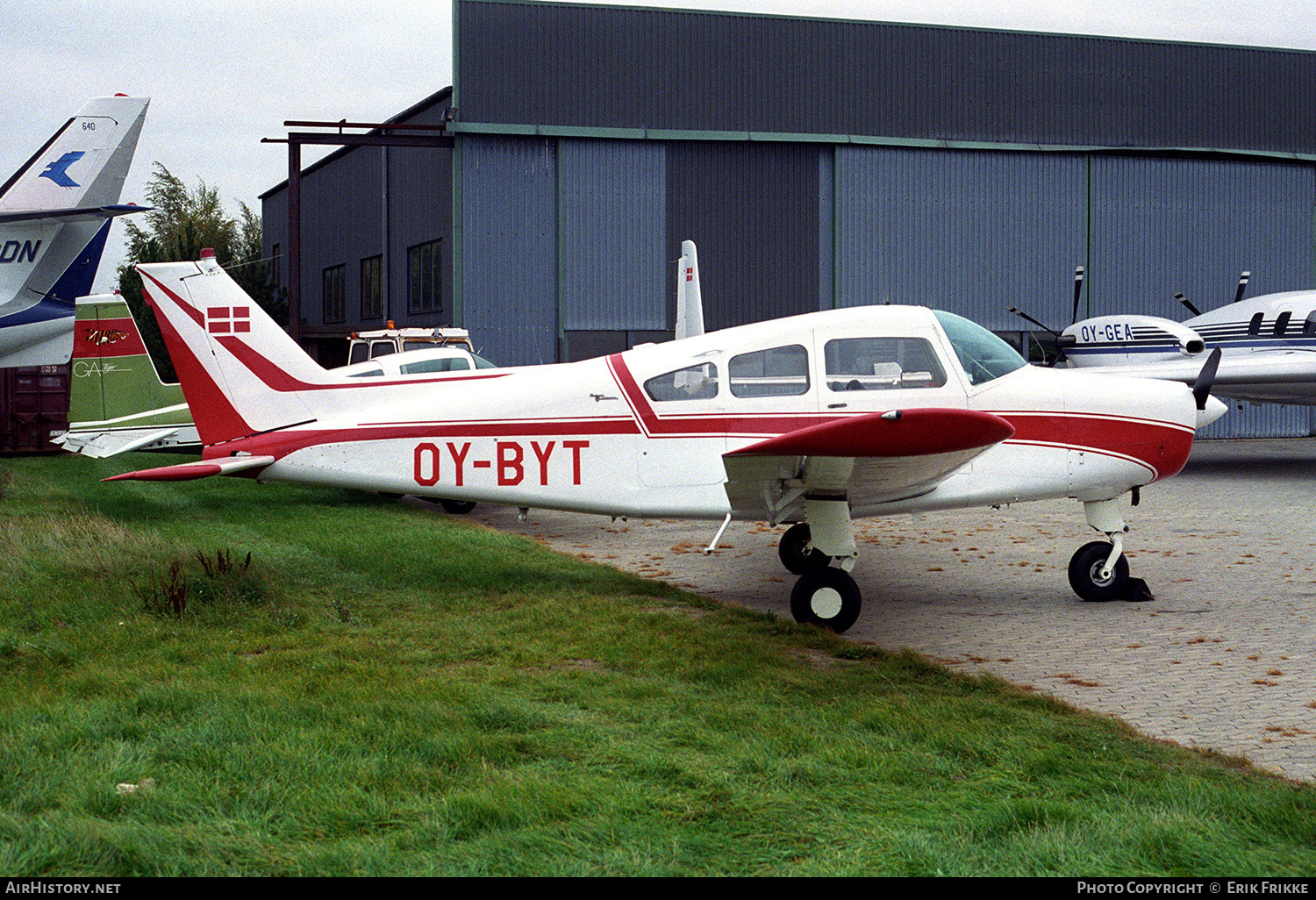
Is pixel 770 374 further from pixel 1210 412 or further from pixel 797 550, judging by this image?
pixel 1210 412

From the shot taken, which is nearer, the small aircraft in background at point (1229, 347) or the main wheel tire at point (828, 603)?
the main wheel tire at point (828, 603)

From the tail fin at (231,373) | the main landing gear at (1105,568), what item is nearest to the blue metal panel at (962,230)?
the main landing gear at (1105,568)

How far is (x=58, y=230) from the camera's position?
16.6 m

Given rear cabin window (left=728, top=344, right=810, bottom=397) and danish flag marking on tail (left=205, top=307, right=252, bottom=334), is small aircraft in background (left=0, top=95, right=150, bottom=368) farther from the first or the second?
rear cabin window (left=728, top=344, right=810, bottom=397)

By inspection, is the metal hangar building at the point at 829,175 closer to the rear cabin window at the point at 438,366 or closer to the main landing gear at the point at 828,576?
the rear cabin window at the point at 438,366

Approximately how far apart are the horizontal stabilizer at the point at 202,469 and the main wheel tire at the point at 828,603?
407 cm

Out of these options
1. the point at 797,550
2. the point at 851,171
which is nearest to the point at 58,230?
Result: the point at 797,550

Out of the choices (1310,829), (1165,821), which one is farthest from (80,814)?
(1310,829)

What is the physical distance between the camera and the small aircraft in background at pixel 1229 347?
59.0 ft

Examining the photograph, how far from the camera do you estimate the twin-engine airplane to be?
1797cm

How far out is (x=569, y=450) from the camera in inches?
312

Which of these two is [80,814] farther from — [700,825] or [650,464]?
[650,464]

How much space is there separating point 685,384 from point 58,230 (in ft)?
42.9

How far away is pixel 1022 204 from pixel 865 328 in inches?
796
